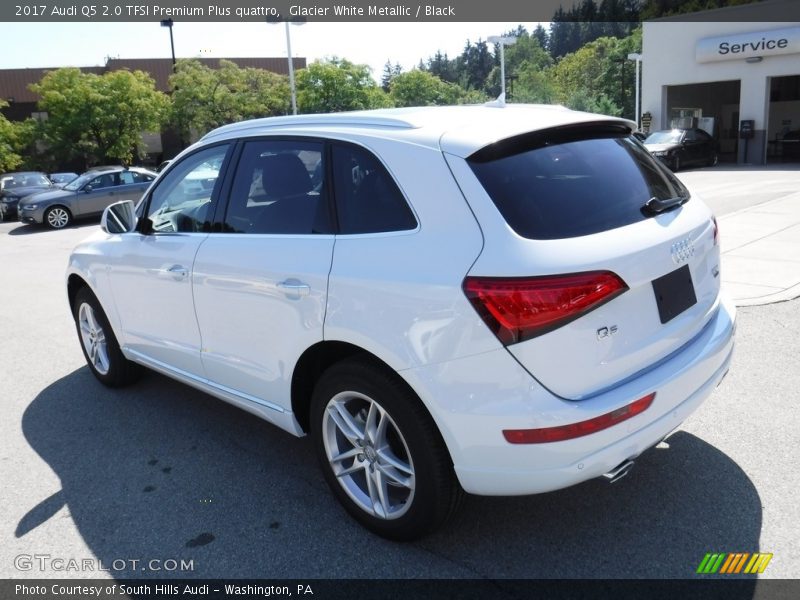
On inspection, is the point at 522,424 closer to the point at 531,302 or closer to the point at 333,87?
the point at 531,302

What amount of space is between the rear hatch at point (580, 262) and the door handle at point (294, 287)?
0.88m

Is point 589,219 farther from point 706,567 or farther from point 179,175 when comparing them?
point 179,175

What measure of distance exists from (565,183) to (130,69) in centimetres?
5340

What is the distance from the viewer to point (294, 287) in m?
3.12

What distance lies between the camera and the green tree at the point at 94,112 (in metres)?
34.5

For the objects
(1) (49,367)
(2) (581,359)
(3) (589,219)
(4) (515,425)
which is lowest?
(1) (49,367)

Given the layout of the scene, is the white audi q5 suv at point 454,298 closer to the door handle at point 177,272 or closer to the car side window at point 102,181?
the door handle at point 177,272

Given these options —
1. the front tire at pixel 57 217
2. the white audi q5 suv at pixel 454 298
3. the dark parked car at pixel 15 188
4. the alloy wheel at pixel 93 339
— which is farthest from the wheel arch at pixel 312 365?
the dark parked car at pixel 15 188

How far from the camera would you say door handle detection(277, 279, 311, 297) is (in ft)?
10.1

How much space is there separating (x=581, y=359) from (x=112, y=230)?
11.6 ft

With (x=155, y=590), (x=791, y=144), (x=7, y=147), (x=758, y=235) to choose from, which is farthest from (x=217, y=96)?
(x=155, y=590)

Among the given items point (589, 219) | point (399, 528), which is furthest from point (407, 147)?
point (399, 528)

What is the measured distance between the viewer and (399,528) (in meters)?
2.97

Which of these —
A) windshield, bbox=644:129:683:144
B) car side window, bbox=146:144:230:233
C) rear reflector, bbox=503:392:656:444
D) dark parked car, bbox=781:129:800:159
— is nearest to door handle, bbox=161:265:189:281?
car side window, bbox=146:144:230:233
